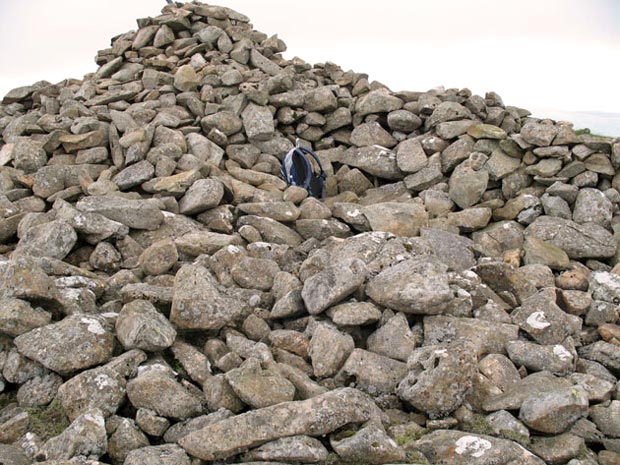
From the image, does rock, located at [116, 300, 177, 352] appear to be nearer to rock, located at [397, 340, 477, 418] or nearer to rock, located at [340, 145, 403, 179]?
rock, located at [397, 340, 477, 418]

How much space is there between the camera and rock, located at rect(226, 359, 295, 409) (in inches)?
221

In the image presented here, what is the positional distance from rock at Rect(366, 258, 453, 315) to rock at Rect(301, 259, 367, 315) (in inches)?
10.3

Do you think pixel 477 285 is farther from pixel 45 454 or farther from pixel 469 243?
pixel 45 454

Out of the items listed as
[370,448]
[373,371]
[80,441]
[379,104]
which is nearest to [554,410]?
[373,371]

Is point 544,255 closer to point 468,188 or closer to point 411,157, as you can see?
point 468,188

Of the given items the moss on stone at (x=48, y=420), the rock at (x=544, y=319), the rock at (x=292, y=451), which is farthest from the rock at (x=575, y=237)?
the moss on stone at (x=48, y=420)

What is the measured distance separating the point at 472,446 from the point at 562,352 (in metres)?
2.05

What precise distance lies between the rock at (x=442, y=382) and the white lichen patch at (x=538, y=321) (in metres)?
1.60

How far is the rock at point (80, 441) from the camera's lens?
16.6ft

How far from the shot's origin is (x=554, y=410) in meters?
5.52

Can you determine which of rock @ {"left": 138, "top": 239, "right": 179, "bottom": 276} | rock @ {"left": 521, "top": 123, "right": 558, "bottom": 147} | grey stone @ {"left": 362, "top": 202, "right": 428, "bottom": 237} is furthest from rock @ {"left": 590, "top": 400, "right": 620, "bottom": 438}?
rock @ {"left": 521, "top": 123, "right": 558, "bottom": 147}

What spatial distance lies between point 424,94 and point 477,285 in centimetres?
706

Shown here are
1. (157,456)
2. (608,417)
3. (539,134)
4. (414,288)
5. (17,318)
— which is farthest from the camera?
(539,134)

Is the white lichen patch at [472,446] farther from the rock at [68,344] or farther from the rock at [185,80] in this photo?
the rock at [185,80]
